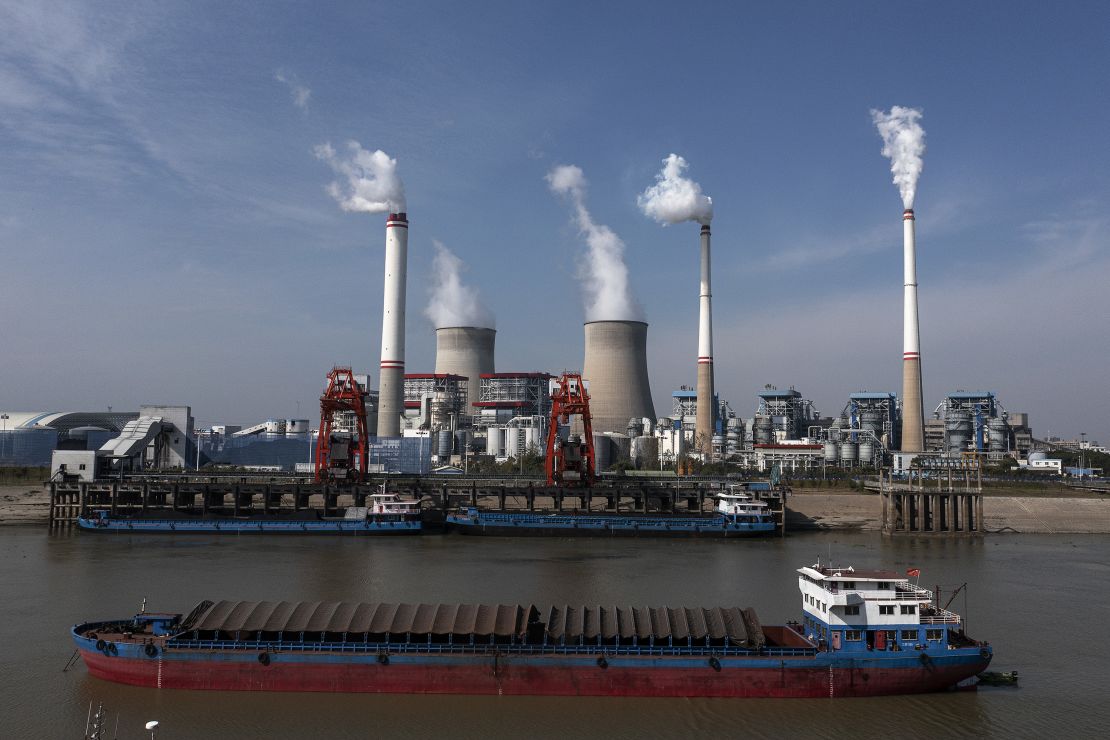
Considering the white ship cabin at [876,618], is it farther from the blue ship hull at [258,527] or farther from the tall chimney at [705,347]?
the tall chimney at [705,347]

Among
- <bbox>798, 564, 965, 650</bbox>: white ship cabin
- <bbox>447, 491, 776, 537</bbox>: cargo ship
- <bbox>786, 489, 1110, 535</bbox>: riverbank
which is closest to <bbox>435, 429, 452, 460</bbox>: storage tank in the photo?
<bbox>786, 489, 1110, 535</bbox>: riverbank

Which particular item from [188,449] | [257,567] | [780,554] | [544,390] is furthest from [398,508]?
[544,390]

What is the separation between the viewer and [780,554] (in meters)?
44.4

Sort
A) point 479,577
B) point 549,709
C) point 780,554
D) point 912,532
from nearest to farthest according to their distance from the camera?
point 549,709, point 479,577, point 780,554, point 912,532

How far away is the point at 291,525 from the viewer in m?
50.3

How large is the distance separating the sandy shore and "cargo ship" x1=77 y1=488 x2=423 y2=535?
26.2ft

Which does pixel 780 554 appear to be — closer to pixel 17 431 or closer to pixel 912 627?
pixel 912 627

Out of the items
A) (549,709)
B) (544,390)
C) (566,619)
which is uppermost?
(544,390)

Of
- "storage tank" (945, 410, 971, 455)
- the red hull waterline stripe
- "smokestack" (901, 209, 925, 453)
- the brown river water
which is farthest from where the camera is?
"storage tank" (945, 410, 971, 455)

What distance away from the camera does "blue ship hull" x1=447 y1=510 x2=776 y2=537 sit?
51125 millimetres

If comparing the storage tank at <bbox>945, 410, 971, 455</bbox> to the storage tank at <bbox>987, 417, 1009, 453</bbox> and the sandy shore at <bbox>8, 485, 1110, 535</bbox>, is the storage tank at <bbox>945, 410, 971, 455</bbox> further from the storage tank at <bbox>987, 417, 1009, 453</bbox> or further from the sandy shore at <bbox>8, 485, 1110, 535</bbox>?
the sandy shore at <bbox>8, 485, 1110, 535</bbox>

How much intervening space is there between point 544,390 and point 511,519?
79.2 meters

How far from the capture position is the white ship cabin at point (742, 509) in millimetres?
51250

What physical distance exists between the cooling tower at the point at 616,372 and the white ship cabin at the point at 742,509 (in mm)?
39966
